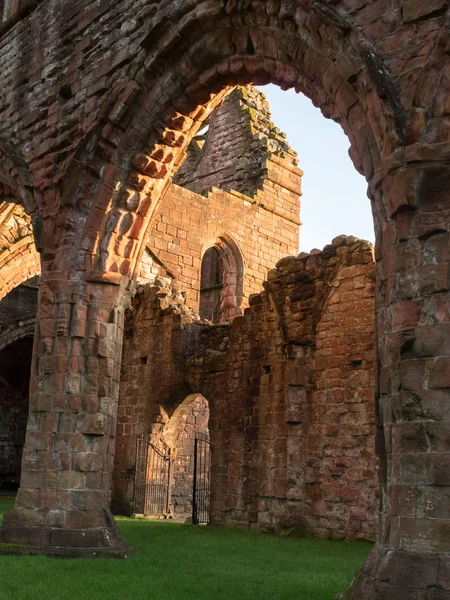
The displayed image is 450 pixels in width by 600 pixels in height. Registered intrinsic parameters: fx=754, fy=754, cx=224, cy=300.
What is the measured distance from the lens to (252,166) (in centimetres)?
1981

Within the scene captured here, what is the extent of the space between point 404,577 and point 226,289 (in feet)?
48.7

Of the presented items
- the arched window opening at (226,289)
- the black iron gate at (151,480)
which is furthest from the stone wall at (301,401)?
the arched window opening at (226,289)

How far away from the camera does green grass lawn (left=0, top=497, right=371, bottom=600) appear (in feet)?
17.5

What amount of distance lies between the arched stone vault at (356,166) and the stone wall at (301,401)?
9.90ft

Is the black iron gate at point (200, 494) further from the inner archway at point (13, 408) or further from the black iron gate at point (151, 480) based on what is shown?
the inner archway at point (13, 408)

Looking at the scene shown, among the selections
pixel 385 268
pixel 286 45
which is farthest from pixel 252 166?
pixel 385 268

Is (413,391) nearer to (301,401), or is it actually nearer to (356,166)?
(356,166)

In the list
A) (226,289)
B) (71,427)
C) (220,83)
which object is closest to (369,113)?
(220,83)

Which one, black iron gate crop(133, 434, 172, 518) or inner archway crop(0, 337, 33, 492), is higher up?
inner archway crop(0, 337, 33, 492)

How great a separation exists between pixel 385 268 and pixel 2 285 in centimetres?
1140

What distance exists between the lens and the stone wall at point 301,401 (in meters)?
9.55

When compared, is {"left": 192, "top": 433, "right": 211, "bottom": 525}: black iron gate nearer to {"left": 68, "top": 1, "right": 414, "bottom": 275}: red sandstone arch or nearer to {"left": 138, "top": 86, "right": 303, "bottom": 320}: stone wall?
{"left": 138, "top": 86, "right": 303, "bottom": 320}: stone wall

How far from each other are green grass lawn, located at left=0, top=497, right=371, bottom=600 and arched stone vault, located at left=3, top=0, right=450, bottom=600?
2.64 feet

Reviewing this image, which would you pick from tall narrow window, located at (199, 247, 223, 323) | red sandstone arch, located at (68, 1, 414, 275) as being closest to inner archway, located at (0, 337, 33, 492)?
tall narrow window, located at (199, 247, 223, 323)
